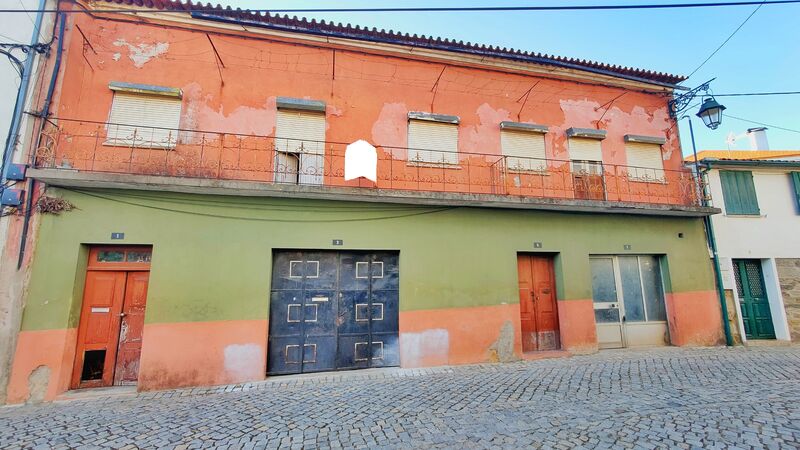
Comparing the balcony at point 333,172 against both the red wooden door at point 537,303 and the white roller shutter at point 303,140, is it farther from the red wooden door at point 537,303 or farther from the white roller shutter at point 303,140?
the red wooden door at point 537,303

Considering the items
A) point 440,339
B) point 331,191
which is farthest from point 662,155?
point 331,191

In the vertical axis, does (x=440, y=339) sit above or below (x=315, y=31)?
below

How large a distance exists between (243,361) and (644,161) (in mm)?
11812

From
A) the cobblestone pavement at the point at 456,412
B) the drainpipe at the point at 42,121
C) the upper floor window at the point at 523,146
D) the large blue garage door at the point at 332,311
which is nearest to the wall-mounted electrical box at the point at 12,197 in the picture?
the drainpipe at the point at 42,121

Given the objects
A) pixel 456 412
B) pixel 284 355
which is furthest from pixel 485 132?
pixel 284 355

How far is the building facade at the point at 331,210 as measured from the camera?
629 centimetres

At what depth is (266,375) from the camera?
6.71 m

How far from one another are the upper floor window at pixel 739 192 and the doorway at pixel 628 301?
3157 mm

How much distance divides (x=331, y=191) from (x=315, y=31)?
406 cm

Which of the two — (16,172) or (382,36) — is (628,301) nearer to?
(382,36)

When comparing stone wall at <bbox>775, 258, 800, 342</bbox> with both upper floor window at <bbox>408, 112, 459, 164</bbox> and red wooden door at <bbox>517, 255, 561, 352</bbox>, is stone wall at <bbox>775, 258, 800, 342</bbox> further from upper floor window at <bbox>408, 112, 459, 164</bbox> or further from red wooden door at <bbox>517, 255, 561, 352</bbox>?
upper floor window at <bbox>408, 112, 459, 164</bbox>

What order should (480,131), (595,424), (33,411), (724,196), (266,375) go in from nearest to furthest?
(595,424), (33,411), (266,375), (480,131), (724,196)

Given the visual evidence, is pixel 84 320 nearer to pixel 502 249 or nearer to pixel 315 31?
pixel 315 31

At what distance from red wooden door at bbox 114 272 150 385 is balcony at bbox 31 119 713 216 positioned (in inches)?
78.3
